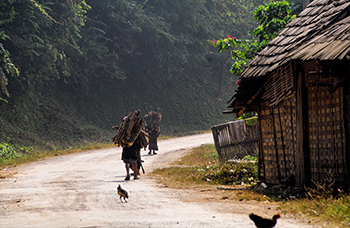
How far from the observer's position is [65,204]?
8.50 metres

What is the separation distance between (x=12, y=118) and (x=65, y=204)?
19414mm

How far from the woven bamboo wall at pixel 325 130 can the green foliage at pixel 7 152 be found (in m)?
15.6

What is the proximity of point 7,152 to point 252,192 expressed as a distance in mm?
15192

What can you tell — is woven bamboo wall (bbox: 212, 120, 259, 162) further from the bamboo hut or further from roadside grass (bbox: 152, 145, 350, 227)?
the bamboo hut

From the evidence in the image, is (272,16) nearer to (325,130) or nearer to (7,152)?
(325,130)

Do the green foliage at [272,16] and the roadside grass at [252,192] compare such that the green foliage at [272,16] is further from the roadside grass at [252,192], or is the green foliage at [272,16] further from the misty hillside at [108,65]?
the misty hillside at [108,65]

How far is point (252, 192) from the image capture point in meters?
9.94

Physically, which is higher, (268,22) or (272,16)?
(272,16)

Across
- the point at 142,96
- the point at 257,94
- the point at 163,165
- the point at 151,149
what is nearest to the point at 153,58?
the point at 142,96

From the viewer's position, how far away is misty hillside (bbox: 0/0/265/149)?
2600cm

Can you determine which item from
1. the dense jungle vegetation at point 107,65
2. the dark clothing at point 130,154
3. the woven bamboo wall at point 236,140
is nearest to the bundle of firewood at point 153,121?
the woven bamboo wall at point 236,140

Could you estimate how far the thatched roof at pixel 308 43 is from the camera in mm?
8172

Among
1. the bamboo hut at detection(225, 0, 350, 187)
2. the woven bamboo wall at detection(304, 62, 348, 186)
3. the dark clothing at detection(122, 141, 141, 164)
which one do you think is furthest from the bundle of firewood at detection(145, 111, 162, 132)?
the woven bamboo wall at detection(304, 62, 348, 186)

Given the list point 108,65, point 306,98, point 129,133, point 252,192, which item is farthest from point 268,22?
point 108,65
